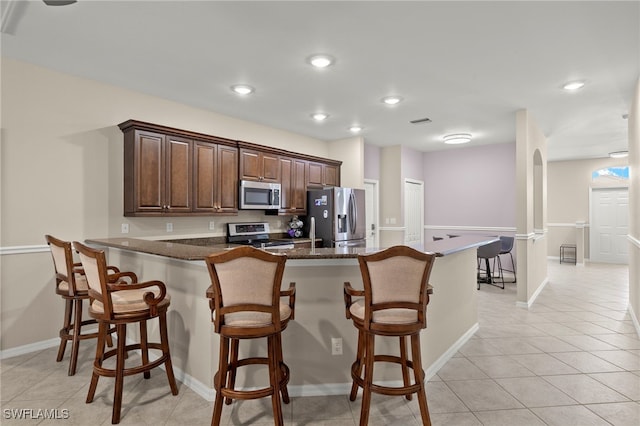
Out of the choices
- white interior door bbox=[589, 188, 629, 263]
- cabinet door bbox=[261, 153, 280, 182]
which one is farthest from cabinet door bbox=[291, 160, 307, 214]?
white interior door bbox=[589, 188, 629, 263]

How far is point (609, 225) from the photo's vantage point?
27.5 feet

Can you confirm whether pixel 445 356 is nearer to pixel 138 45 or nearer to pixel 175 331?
pixel 175 331

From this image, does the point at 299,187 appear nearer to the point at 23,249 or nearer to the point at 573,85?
the point at 23,249

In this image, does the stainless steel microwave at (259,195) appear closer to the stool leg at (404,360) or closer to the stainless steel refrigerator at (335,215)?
the stainless steel refrigerator at (335,215)

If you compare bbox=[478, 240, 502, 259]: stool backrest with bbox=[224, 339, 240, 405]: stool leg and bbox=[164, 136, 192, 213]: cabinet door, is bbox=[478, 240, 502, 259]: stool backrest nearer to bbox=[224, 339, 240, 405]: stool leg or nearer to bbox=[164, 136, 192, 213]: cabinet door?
bbox=[164, 136, 192, 213]: cabinet door

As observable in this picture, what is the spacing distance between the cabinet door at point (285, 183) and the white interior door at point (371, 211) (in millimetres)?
1954

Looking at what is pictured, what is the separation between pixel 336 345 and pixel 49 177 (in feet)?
10.0

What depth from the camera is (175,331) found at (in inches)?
105

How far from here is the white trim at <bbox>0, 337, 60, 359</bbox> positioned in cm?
307

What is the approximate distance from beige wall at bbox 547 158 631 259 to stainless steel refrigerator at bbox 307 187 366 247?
6.22m

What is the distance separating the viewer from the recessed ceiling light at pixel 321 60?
119 inches

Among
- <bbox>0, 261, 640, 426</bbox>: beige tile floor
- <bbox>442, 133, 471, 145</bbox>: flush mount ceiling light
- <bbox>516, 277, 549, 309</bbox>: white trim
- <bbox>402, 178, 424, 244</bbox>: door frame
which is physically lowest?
<bbox>0, 261, 640, 426</bbox>: beige tile floor

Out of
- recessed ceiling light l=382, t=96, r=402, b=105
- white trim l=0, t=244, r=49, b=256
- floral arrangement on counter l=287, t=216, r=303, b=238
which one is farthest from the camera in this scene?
Result: floral arrangement on counter l=287, t=216, r=303, b=238

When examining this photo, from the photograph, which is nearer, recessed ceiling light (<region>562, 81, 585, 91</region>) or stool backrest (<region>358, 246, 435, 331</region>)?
stool backrest (<region>358, 246, 435, 331</region>)
